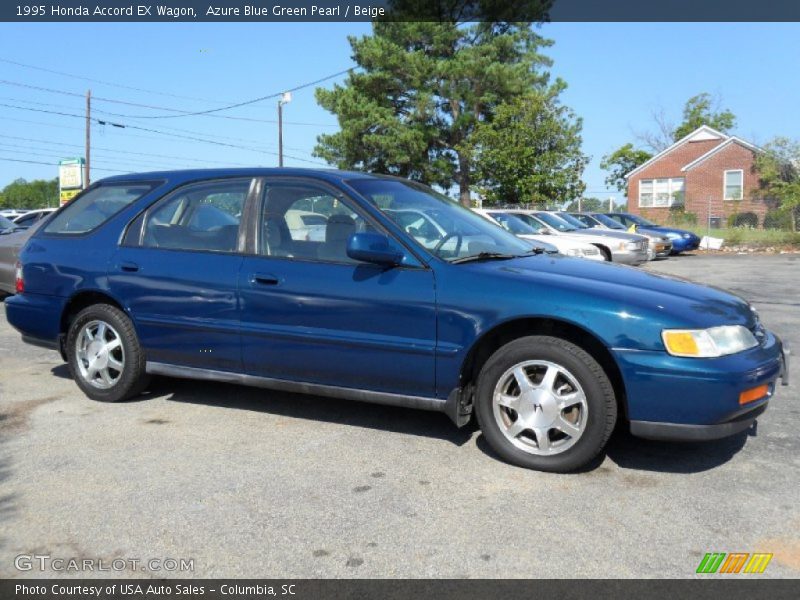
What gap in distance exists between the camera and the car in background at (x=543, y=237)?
13125 mm

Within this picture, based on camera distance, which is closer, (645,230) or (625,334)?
(625,334)

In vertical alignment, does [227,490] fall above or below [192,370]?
below

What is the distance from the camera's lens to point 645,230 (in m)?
23.3

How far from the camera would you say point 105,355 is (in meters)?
5.10

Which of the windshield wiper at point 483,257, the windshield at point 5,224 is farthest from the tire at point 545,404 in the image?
the windshield at point 5,224

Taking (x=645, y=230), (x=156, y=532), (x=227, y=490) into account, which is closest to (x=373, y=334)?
(x=227, y=490)

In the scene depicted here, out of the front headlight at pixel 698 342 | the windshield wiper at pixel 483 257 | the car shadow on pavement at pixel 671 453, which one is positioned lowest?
the car shadow on pavement at pixel 671 453

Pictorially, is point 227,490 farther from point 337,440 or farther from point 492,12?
point 492,12

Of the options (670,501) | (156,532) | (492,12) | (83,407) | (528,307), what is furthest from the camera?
(492,12)

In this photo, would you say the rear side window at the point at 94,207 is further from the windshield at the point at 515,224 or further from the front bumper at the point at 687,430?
the windshield at the point at 515,224

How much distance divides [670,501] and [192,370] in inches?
117

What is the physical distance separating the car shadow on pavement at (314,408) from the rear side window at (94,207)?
1.28m

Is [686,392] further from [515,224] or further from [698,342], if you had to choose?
[515,224]

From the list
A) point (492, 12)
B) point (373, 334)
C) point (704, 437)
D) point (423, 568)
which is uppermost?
point (492, 12)
